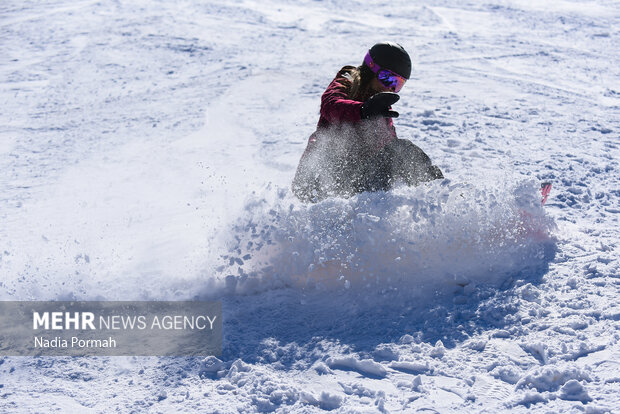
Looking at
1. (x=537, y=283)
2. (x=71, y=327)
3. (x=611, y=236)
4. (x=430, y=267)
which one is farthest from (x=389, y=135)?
(x=71, y=327)

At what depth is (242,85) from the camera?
23.0 feet

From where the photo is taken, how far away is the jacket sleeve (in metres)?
3.22

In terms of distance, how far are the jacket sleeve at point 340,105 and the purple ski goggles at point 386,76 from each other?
→ 0.56ft

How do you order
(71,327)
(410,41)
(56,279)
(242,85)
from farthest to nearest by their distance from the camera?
(410,41) < (242,85) < (56,279) < (71,327)

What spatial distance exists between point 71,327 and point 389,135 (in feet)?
6.36

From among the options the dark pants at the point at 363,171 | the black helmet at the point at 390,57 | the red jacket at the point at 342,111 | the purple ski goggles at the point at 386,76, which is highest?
the black helmet at the point at 390,57

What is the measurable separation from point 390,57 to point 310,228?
1.04 m

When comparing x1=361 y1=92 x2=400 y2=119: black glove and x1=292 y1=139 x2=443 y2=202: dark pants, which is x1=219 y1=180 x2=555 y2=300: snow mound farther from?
x1=361 y1=92 x2=400 y2=119: black glove

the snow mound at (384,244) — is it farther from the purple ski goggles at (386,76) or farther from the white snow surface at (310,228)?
the purple ski goggles at (386,76)

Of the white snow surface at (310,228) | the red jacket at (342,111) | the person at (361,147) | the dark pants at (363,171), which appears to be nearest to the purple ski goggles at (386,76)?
the person at (361,147)

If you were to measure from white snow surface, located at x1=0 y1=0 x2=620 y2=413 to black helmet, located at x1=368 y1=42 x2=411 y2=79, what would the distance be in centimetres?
68

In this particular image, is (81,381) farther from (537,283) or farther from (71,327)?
(537,283)

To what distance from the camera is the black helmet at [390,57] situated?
11.0 feet

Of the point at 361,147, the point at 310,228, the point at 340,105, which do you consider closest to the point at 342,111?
the point at 340,105
